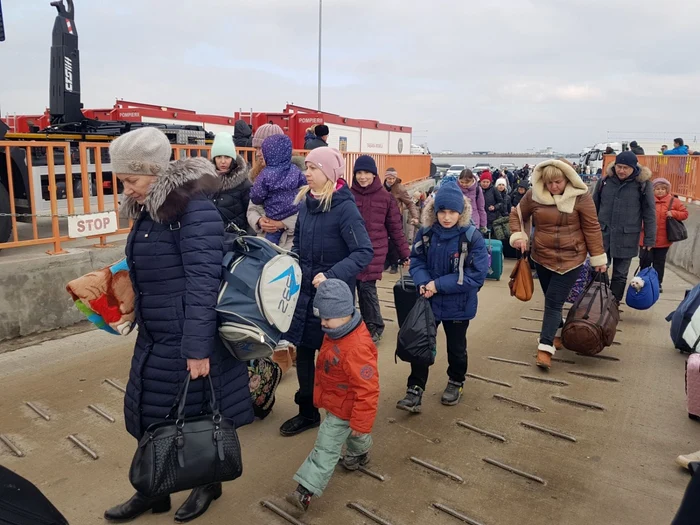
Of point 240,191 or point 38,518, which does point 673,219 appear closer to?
point 240,191

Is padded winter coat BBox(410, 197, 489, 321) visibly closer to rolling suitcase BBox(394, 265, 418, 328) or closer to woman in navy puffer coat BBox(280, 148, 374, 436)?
rolling suitcase BBox(394, 265, 418, 328)

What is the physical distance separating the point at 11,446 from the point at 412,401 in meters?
2.59

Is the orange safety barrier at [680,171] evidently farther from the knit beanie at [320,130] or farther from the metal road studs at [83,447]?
the metal road studs at [83,447]

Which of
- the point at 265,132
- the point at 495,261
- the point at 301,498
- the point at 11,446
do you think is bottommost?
the point at 11,446

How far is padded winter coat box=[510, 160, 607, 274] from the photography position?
467 cm

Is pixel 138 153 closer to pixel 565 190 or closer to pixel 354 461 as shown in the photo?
pixel 354 461

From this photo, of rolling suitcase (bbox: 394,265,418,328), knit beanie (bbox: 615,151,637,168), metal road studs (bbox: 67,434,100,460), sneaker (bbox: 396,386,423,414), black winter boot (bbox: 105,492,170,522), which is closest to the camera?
black winter boot (bbox: 105,492,170,522)

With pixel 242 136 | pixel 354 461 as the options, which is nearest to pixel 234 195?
pixel 354 461

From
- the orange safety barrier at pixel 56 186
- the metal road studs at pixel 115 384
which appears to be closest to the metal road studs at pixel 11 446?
the metal road studs at pixel 115 384

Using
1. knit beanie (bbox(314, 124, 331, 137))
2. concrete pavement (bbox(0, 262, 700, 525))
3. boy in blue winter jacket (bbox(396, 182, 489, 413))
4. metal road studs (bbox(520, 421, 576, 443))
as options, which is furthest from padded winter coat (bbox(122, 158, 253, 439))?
knit beanie (bbox(314, 124, 331, 137))

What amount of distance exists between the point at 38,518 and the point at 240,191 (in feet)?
11.6

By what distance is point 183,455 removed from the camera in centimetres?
239

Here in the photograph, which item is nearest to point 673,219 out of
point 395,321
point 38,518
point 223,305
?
point 395,321

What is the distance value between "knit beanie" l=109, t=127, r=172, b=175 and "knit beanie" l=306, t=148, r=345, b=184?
1.17 meters
